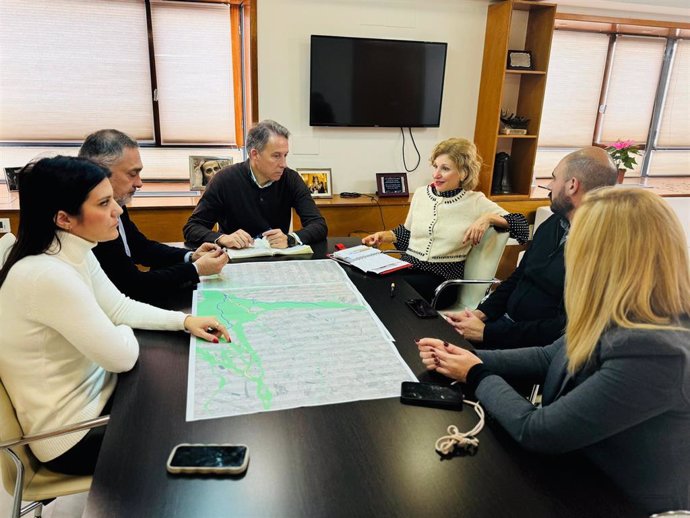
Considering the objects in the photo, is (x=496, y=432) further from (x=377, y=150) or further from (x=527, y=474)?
(x=377, y=150)

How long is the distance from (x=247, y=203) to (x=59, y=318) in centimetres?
158

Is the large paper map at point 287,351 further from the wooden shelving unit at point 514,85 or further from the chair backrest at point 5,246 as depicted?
the wooden shelving unit at point 514,85

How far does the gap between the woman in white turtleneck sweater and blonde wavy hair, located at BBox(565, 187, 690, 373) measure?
1046 millimetres

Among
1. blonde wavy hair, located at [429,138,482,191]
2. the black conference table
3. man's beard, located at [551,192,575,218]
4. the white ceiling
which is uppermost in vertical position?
the white ceiling

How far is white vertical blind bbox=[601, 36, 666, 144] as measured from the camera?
4.46m

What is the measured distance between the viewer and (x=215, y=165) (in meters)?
3.73

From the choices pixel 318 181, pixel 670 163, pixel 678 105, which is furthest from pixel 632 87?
pixel 318 181

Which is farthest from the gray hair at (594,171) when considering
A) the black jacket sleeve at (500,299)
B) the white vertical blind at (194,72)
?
the white vertical blind at (194,72)

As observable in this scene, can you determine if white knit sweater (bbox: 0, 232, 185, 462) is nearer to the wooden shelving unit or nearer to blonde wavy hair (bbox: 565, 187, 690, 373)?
blonde wavy hair (bbox: 565, 187, 690, 373)

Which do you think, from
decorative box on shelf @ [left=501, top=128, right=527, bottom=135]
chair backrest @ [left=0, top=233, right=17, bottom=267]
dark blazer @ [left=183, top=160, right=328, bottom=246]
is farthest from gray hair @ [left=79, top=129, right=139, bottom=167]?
decorative box on shelf @ [left=501, top=128, right=527, bottom=135]

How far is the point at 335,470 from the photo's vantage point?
2.87 ft

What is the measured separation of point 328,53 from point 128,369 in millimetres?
3072

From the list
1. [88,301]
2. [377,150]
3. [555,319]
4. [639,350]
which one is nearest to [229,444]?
[88,301]

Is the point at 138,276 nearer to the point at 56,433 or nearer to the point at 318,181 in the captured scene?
the point at 56,433
